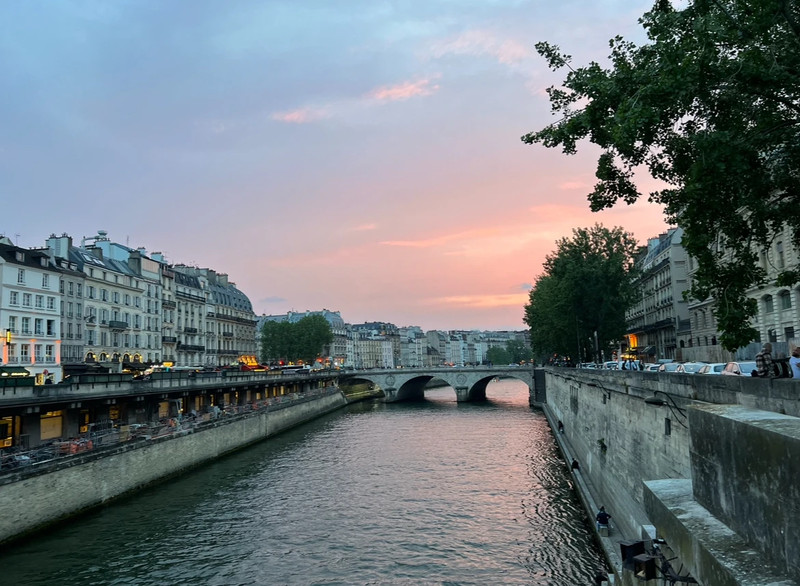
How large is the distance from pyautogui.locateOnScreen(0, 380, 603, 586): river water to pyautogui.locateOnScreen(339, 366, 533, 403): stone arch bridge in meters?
54.5

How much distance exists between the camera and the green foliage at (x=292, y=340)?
446 ft

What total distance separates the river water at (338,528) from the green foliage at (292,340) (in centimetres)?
9053

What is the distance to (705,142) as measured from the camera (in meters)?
12.7

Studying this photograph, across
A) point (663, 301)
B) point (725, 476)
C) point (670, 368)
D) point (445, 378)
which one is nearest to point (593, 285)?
point (663, 301)

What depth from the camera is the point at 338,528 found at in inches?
1092

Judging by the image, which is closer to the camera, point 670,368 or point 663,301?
point 670,368

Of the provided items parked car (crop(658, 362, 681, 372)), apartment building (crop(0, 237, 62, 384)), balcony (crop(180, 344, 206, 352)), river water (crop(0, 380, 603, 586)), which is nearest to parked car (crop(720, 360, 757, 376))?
parked car (crop(658, 362, 681, 372))

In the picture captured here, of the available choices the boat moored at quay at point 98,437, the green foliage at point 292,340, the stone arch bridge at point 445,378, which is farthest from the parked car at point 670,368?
the green foliage at point 292,340

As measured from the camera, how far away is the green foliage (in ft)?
446

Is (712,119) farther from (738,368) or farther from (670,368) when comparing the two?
(670,368)

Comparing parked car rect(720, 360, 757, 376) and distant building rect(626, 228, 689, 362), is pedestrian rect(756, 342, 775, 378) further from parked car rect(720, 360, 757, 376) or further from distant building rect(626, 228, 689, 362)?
distant building rect(626, 228, 689, 362)

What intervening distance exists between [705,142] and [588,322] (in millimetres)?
57491

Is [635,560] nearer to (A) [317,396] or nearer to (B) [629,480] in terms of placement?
(B) [629,480]

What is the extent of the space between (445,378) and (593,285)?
5044 centimetres
